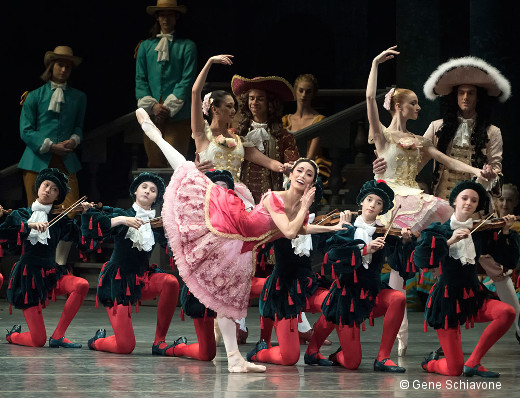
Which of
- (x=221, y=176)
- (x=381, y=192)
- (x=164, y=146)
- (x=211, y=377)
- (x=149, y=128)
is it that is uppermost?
(x=149, y=128)

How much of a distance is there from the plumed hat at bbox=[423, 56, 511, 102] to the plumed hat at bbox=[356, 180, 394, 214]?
1.14m

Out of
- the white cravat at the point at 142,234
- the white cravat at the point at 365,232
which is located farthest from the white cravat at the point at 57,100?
the white cravat at the point at 365,232

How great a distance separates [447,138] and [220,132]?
1.49 m

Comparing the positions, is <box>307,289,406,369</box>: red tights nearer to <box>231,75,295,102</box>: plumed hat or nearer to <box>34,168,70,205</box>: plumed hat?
<box>231,75,295,102</box>: plumed hat

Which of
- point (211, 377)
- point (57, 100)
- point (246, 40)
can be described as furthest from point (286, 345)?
point (246, 40)

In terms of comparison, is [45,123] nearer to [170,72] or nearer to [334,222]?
[170,72]

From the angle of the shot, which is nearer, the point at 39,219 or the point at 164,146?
the point at 164,146

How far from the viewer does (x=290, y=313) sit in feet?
23.7

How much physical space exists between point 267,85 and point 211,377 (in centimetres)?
252

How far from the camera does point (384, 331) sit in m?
7.08

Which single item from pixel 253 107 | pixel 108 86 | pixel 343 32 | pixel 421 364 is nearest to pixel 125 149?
pixel 108 86

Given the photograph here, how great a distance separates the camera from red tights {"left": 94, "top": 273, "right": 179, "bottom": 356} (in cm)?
765

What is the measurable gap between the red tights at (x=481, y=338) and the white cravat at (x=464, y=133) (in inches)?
58.2

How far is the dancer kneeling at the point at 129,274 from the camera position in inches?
301
